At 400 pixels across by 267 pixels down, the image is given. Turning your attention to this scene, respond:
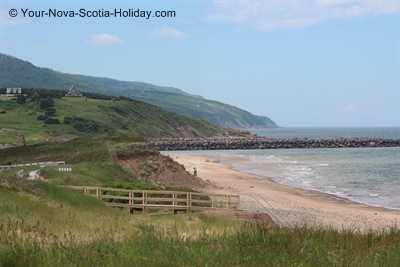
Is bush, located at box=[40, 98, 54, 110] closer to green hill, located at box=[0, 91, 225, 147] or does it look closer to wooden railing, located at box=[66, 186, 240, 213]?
→ green hill, located at box=[0, 91, 225, 147]

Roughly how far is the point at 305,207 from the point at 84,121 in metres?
82.8

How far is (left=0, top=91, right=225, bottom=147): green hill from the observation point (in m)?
93.1

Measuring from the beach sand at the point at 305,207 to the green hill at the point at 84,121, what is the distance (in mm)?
35262

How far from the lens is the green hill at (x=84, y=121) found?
305ft

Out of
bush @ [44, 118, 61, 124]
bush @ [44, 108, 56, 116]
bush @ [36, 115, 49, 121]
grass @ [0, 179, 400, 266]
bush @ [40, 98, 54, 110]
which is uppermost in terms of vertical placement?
bush @ [40, 98, 54, 110]

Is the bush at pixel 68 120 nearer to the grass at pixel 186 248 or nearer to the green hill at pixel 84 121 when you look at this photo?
the green hill at pixel 84 121

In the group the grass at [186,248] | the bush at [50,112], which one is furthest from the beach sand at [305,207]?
the bush at [50,112]

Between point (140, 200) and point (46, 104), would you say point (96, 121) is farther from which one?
point (140, 200)

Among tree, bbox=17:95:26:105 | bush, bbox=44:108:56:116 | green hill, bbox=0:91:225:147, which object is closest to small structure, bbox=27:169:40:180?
green hill, bbox=0:91:225:147

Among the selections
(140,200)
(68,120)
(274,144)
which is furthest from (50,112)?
(140,200)

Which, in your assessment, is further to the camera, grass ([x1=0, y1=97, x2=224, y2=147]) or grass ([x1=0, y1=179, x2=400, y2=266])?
grass ([x1=0, y1=97, x2=224, y2=147])

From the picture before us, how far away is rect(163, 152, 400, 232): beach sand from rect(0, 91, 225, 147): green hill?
35.3m

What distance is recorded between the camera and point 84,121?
11144 centimetres

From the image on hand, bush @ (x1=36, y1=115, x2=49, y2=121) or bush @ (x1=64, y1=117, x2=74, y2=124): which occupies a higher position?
bush @ (x1=36, y1=115, x2=49, y2=121)
